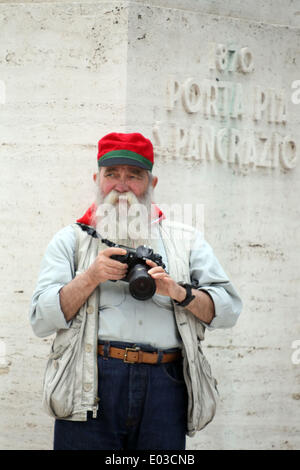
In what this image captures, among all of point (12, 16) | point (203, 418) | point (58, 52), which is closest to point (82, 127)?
point (58, 52)

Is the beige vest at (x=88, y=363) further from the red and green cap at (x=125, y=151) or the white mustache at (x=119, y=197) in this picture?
the red and green cap at (x=125, y=151)

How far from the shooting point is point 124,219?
262 cm

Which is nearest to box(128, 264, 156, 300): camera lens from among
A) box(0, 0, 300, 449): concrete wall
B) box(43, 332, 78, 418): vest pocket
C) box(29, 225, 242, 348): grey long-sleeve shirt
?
box(29, 225, 242, 348): grey long-sleeve shirt

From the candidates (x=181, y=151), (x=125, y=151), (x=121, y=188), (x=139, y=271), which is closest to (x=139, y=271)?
(x=139, y=271)

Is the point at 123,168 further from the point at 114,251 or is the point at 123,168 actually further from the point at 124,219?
the point at 114,251

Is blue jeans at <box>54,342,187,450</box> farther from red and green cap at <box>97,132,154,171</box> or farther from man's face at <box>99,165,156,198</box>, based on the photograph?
red and green cap at <box>97,132,154,171</box>

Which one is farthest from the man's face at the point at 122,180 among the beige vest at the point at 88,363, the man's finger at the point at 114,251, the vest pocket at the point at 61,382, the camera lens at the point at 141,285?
the vest pocket at the point at 61,382

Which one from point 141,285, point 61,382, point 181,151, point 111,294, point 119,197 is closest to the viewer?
point 141,285

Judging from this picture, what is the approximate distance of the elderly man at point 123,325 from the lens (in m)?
2.38

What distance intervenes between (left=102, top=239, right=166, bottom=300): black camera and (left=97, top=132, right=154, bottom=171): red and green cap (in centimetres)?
39


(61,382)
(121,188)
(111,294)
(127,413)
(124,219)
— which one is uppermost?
(121,188)

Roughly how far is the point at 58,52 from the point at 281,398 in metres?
2.50

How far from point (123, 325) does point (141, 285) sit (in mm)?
234

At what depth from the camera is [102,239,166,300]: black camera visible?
2295mm
